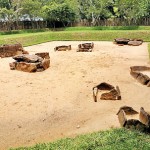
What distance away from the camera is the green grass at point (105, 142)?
791cm

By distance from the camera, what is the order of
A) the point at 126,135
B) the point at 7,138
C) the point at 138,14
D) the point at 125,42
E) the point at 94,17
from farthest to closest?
the point at 94,17
the point at 138,14
the point at 125,42
the point at 7,138
the point at 126,135

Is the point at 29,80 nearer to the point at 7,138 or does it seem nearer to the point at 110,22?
the point at 7,138

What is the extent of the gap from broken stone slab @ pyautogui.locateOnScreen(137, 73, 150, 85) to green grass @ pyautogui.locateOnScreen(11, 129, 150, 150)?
5914mm

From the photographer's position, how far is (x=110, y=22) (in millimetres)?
39656

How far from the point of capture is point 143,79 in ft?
48.1

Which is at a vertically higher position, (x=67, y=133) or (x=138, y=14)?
(x=138, y=14)

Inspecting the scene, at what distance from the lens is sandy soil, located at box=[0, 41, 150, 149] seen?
9.91 meters

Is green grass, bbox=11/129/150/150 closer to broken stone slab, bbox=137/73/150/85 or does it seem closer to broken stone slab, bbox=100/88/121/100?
broken stone slab, bbox=100/88/121/100

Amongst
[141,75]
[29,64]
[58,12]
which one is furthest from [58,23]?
A: [141,75]

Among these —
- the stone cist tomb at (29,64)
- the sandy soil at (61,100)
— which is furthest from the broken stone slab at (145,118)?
the stone cist tomb at (29,64)

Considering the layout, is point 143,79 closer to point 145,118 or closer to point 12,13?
point 145,118

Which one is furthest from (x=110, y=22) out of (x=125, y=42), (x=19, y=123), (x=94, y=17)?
(x=19, y=123)

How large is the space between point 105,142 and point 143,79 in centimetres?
704

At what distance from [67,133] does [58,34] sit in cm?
2524
